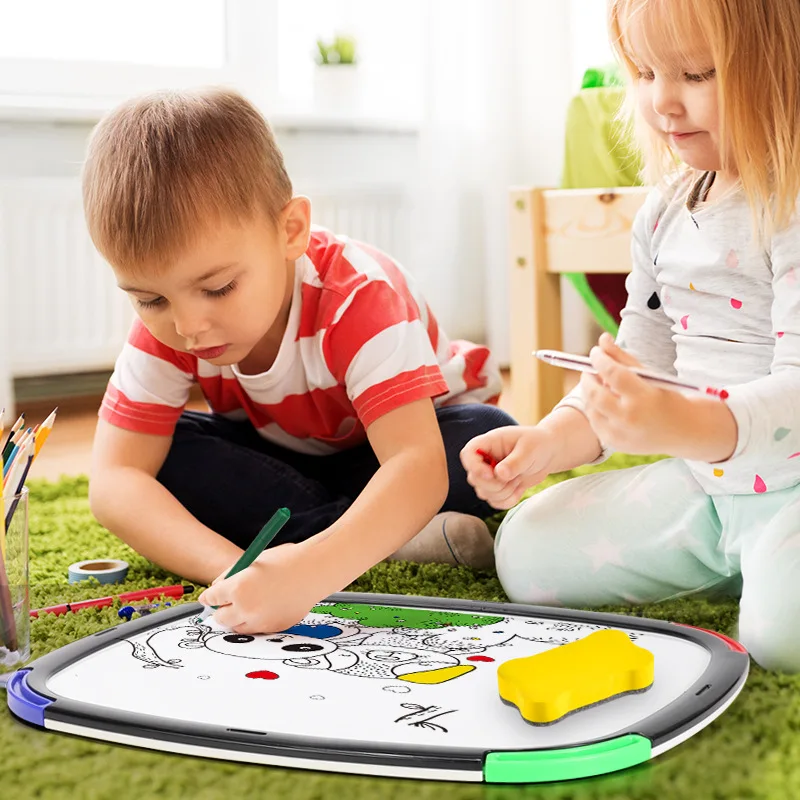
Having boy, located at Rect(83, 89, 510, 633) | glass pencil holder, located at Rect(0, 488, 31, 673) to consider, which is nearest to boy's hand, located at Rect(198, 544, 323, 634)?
boy, located at Rect(83, 89, 510, 633)

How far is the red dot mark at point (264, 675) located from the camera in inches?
28.7

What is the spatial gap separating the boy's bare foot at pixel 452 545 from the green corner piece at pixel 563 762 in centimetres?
44

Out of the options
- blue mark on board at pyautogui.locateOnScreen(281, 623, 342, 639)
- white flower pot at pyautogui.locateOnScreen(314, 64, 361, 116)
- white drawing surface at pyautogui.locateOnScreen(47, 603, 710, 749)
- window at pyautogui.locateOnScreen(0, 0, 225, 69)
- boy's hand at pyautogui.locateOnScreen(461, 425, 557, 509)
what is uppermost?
window at pyautogui.locateOnScreen(0, 0, 225, 69)

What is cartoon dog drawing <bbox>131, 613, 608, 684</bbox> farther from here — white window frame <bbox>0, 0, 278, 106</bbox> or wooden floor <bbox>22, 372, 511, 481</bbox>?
white window frame <bbox>0, 0, 278, 106</bbox>

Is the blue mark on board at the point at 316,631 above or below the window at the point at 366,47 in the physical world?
below

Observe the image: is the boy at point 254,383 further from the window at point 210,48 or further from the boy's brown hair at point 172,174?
the window at point 210,48

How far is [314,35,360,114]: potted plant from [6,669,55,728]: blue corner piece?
1873mm

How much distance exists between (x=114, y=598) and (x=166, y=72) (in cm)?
160

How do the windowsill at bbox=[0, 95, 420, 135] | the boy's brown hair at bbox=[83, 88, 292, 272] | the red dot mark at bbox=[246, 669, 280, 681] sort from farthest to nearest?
1. the windowsill at bbox=[0, 95, 420, 135]
2. the boy's brown hair at bbox=[83, 88, 292, 272]
3. the red dot mark at bbox=[246, 669, 280, 681]

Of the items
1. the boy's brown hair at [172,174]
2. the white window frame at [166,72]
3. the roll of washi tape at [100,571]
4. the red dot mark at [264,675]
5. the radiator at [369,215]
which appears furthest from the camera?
the radiator at [369,215]

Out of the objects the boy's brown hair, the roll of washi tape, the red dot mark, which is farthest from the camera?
the roll of washi tape

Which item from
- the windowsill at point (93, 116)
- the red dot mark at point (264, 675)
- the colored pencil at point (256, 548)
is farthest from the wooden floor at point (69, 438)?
the red dot mark at point (264, 675)

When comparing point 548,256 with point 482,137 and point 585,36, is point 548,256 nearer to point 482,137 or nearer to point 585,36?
point 482,137

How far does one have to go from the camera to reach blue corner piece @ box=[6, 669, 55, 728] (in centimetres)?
69
